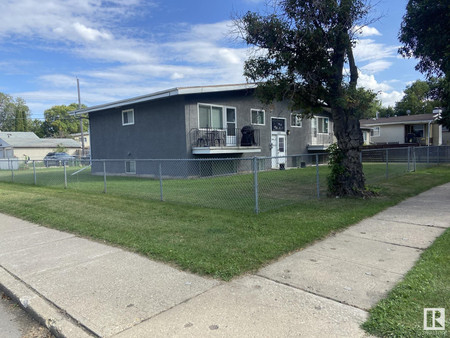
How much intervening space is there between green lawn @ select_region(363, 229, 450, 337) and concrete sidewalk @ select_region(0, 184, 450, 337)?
0.42 ft

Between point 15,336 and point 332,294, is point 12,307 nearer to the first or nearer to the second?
point 15,336

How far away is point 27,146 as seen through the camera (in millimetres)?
43188

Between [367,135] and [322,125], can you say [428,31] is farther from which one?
[367,135]

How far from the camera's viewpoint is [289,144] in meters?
21.7

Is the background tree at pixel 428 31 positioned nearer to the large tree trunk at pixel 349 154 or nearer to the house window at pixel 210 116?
the large tree trunk at pixel 349 154

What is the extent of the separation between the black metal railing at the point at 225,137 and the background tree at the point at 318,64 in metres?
6.83

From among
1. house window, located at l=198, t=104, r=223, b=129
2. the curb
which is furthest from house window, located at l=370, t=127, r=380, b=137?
the curb

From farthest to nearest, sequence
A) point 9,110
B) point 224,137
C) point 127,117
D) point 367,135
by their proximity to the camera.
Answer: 1. point 9,110
2. point 367,135
3. point 127,117
4. point 224,137

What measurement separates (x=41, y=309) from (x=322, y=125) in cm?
2434

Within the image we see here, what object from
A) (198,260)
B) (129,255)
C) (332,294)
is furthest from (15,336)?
(332,294)

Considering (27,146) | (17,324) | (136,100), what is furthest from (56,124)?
(17,324)

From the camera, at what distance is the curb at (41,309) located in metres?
2.97

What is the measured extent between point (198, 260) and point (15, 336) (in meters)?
2.17

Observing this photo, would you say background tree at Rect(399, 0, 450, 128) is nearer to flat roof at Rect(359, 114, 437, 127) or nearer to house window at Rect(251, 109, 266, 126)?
house window at Rect(251, 109, 266, 126)
